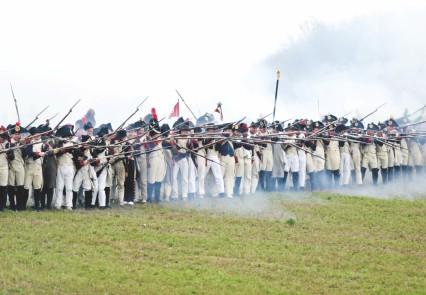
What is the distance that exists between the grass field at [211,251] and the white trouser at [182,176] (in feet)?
3.04

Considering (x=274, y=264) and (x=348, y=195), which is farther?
(x=348, y=195)

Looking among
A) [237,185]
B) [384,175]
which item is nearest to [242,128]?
[237,185]

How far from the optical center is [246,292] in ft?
58.2

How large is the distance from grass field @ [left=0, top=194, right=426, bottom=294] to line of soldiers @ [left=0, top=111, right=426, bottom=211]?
3.35 feet

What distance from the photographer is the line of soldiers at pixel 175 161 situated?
78.3 ft

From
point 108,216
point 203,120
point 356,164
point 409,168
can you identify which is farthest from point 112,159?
point 409,168

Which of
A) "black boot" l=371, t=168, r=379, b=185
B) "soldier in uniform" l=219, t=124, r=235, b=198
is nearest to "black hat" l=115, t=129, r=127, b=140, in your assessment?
"soldier in uniform" l=219, t=124, r=235, b=198

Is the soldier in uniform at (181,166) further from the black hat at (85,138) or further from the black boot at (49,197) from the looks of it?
the black boot at (49,197)

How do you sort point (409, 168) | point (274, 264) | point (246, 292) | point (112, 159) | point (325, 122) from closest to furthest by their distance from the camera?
point (246, 292) → point (274, 264) → point (112, 159) → point (325, 122) → point (409, 168)

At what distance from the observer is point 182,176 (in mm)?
27438

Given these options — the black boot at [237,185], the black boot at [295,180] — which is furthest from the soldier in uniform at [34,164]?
the black boot at [295,180]

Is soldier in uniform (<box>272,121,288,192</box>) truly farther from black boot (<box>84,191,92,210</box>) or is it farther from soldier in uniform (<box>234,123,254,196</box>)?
black boot (<box>84,191,92,210</box>)

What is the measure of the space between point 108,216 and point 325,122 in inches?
477

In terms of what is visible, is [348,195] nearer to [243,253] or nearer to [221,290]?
[243,253]
